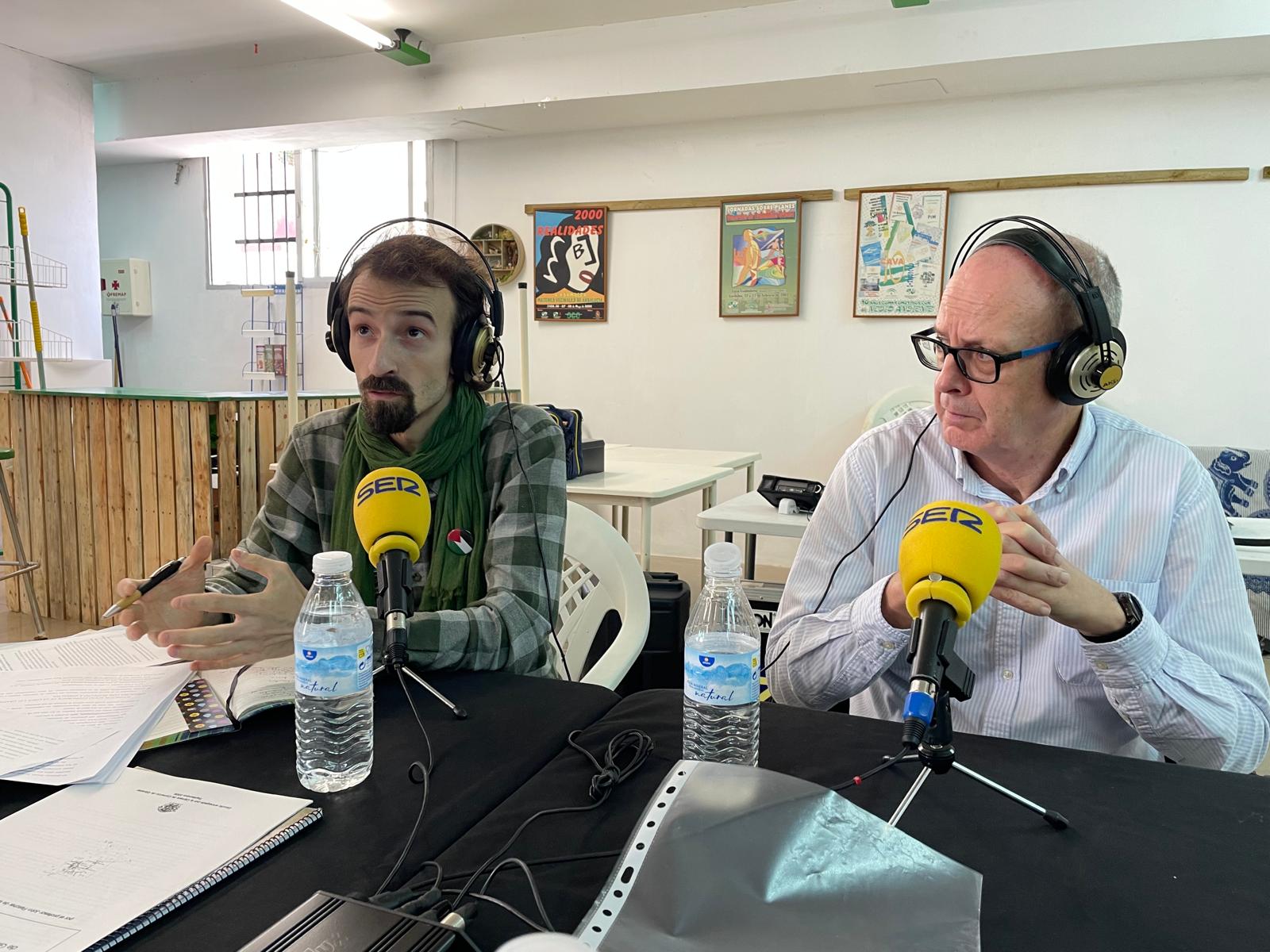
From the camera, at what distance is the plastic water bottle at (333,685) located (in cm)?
85

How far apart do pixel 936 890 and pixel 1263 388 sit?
483 cm

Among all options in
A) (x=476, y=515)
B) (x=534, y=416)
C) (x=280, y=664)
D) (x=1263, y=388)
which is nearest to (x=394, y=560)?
(x=280, y=664)

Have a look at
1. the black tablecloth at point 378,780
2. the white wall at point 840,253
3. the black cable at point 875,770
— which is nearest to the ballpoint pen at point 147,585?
the black tablecloth at point 378,780

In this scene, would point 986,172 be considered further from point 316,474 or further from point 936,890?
point 936,890

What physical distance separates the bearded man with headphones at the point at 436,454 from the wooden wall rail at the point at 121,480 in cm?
239

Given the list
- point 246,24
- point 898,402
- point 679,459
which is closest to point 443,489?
point 679,459

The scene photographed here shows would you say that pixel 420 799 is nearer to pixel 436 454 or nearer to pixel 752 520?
pixel 436 454

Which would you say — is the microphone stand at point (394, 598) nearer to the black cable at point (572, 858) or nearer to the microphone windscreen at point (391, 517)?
the microphone windscreen at point (391, 517)

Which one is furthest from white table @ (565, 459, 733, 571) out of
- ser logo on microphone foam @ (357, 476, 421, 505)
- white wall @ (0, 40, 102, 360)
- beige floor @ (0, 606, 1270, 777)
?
white wall @ (0, 40, 102, 360)

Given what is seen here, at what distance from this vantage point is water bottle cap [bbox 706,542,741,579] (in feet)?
3.07

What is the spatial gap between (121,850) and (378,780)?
0.72 feet

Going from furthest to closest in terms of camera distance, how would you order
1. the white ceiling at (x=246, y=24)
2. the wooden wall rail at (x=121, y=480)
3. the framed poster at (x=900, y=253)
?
the framed poster at (x=900, y=253)
the white ceiling at (x=246, y=24)
the wooden wall rail at (x=121, y=480)

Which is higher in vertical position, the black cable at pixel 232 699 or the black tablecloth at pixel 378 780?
the black cable at pixel 232 699

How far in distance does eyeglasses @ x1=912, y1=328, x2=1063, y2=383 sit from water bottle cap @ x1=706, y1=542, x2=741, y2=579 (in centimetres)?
47
